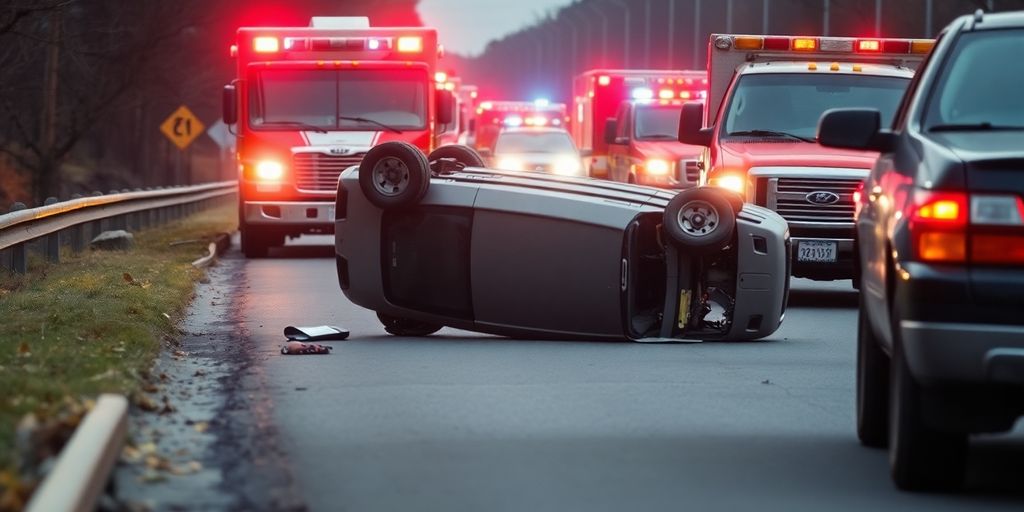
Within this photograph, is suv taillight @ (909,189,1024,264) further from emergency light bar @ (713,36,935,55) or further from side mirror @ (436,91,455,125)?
side mirror @ (436,91,455,125)

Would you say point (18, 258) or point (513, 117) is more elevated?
point (513, 117)

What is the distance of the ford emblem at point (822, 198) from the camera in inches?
686

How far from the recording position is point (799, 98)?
18.8 m

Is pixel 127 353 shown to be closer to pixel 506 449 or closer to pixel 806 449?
pixel 506 449

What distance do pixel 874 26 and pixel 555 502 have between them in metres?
49.8

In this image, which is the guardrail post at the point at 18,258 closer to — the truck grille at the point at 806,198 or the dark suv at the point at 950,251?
the truck grille at the point at 806,198

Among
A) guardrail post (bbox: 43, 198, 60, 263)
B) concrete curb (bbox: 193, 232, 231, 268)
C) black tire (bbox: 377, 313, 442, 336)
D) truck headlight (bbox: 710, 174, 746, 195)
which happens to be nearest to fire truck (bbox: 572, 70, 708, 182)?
concrete curb (bbox: 193, 232, 231, 268)

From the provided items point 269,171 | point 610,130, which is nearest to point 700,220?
point 269,171

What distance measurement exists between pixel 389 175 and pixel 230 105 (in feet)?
38.8

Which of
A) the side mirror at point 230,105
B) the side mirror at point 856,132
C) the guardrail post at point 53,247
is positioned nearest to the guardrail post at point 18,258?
the guardrail post at point 53,247

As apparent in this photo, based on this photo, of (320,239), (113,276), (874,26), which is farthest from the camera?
(874,26)

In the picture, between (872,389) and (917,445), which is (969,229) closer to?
(917,445)

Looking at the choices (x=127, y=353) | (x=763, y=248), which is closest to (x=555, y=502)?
(x=127, y=353)

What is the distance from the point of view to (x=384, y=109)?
25188mm
